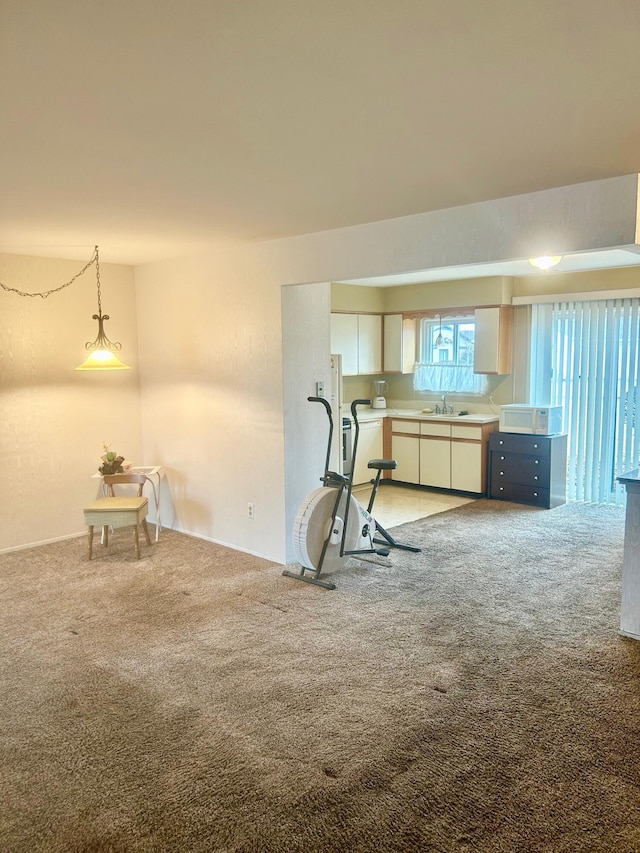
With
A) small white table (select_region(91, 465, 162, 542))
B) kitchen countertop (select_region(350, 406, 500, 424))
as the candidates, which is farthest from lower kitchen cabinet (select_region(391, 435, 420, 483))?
small white table (select_region(91, 465, 162, 542))

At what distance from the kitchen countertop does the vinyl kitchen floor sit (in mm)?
866

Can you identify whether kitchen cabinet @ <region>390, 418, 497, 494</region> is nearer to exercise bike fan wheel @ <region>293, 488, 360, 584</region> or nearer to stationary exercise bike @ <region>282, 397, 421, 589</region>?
stationary exercise bike @ <region>282, 397, 421, 589</region>

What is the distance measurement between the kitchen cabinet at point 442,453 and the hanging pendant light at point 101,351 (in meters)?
3.50

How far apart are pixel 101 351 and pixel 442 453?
399 cm

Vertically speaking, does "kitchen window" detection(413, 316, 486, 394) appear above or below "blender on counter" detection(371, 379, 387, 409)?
above

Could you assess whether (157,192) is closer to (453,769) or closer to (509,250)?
(509,250)

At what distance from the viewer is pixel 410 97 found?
81.2 inches

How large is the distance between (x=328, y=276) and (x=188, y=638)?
8.40 feet

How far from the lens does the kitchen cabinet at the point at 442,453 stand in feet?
23.6

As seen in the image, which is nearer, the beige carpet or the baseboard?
the beige carpet

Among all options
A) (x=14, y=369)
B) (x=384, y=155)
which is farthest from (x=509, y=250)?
(x=14, y=369)

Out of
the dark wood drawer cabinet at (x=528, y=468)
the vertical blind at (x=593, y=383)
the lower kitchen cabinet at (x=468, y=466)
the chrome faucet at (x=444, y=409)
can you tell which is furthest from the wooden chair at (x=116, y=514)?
the vertical blind at (x=593, y=383)

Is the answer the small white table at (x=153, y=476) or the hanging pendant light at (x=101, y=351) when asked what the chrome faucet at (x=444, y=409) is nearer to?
the small white table at (x=153, y=476)

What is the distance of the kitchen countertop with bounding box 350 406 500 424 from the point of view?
286 inches
